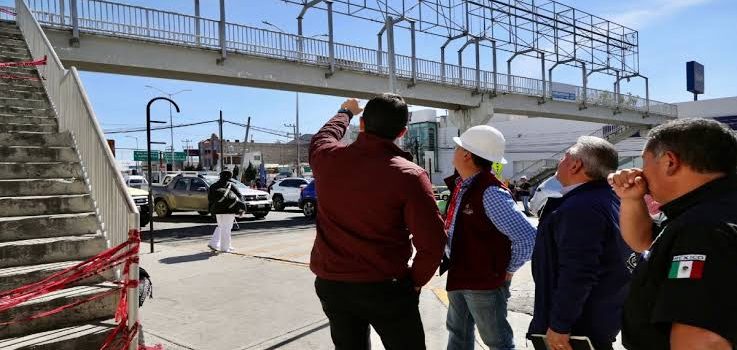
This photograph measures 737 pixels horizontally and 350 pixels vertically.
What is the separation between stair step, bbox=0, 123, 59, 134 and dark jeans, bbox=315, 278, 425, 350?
5277 millimetres

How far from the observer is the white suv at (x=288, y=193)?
910 inches

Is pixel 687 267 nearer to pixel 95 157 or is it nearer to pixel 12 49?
pixel 95 157

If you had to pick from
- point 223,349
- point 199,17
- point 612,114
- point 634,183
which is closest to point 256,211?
point 199,17

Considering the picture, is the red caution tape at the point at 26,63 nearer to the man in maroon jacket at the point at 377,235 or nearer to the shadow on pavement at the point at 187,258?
the shadow on pavement at the point at 187,258

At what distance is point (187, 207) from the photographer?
1836cm

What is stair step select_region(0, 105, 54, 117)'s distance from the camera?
650 centimetres

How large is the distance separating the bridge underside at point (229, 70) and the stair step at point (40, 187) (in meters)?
9.61

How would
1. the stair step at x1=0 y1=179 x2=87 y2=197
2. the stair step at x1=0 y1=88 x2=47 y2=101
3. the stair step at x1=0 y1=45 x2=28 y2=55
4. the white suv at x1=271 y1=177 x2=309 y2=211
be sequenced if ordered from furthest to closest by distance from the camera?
the white suv at x1=271 y1=177 x2=309 y2=211
the stair step at x1=0 y1=45 x2=28 y2=55
the stair step at x1=0 y1=88 x2=47 y2=101
the stair step at x1=0 y1=179 x2=87 y2=197

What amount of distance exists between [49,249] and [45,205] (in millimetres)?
671

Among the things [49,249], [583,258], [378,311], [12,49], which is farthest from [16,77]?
[583,258]

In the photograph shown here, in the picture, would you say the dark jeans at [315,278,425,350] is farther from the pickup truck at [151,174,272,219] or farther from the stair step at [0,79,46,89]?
the pickup truck at [151,174,272,219]

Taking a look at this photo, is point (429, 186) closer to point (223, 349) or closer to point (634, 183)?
point (634, 183)

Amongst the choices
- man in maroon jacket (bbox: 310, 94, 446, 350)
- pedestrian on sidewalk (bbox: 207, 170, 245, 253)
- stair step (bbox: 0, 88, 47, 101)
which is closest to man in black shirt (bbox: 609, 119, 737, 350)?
man in maroon jacket (bbox: 310, 94, 446, 350)

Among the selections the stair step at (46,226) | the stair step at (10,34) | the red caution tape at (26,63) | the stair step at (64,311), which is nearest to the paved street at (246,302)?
the stair step at (64,311)
